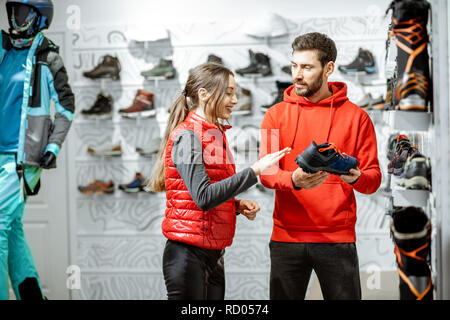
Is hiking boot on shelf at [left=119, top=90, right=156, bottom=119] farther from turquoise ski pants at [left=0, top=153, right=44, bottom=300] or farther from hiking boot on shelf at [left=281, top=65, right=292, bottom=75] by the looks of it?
hiking boot on shelf at [left=281, top=65, right=292, bottom=75]

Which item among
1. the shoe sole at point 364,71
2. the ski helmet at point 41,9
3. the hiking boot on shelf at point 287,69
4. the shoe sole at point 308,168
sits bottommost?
the shoe sole at point 308,168

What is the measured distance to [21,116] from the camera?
1.89 m

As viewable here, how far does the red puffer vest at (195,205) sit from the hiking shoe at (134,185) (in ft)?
2.17

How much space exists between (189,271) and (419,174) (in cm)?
82

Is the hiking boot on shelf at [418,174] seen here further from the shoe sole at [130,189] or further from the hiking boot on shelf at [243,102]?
the shoe sole at [130,189]

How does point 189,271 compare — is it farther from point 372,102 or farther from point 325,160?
point 372,102

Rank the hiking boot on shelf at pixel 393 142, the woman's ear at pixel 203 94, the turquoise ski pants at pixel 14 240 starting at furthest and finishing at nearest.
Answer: the turquoise ski pants at pixel 14 240
the hiking boot on shelf at pixel 393 142
the woman's ear at pixel 203 94

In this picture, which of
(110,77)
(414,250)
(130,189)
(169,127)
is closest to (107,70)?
(110,77)

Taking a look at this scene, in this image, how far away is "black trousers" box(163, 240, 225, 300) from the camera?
4.81 feet

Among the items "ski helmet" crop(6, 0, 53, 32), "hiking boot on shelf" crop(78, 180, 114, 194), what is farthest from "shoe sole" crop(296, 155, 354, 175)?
"ski helmet" crop(6, 0, 53, 32)

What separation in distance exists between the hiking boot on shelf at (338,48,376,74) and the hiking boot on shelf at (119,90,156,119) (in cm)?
95

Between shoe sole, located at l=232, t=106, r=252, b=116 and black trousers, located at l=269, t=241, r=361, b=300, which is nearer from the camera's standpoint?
black trousers, located at l=269, t=241, r=361, b=300

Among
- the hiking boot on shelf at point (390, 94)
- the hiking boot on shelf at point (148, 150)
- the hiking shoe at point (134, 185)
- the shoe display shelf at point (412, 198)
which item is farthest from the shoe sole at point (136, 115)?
the shoe display shelf at point (412, 198)

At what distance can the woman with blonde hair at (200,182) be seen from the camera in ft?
4.76
